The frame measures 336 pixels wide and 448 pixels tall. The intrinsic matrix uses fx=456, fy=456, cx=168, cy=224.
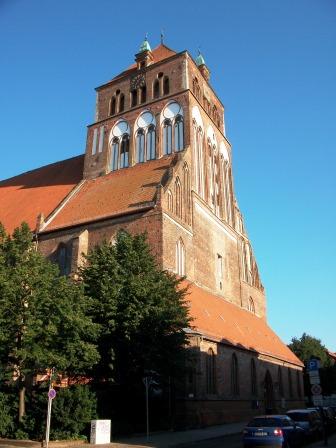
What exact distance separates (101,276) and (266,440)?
30.4 ft

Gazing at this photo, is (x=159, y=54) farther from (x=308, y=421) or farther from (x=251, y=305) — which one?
(x=308, y=421)

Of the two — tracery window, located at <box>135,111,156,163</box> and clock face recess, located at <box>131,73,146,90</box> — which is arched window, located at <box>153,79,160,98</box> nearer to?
clock face recess, located at <box>131,73,146,90</box>

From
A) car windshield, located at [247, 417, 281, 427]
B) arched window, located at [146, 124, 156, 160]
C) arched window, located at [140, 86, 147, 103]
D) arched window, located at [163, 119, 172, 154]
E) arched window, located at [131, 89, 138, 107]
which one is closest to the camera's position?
car windshield, located at [247, 417, 281, 427]

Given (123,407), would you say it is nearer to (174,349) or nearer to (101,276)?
(174,349)

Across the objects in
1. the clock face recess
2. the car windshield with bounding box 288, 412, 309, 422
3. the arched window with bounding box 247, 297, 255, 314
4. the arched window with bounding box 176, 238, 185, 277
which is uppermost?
the clock face recess

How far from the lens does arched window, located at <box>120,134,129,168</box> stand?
3291 centimetres

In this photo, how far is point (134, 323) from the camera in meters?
17.4

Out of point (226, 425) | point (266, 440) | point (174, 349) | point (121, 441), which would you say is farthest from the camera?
point (226, 425)

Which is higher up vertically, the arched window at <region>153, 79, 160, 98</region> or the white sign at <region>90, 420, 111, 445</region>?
the arched window at <region>153, 79, 160, 98</region>

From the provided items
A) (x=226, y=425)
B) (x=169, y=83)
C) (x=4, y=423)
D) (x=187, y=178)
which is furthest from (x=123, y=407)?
(x=169, y=83)

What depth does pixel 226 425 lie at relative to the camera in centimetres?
2217

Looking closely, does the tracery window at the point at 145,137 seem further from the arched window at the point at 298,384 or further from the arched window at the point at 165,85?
the arched window at the point at 298,384

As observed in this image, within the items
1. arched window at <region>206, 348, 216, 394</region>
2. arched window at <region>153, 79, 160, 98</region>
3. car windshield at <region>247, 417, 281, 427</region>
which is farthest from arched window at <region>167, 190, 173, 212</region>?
car windshield at <region>247, 417, 281, 427</region>

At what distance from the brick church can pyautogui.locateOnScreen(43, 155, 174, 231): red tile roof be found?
102mm
